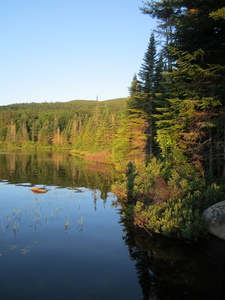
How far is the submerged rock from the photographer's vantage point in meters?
8.50

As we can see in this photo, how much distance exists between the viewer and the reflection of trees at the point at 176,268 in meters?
5.97

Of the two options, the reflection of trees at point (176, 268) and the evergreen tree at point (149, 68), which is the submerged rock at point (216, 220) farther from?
the evergreen tree at point (149, 68)

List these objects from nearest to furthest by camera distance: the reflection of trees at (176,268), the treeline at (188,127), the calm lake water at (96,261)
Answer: the reflection of trees at (176,268)
the calm lake water at (96,261)
the treeline at (188,127)

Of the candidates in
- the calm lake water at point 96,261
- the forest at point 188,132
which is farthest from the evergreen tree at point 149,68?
the calm lake water at point 96,261

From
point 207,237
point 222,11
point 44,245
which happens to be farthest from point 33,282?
point 222,11

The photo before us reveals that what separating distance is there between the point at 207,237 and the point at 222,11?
864 cm

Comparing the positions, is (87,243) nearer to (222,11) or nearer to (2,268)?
(2,268)

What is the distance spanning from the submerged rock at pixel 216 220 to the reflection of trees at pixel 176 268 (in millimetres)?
432

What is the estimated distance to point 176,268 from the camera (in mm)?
7098

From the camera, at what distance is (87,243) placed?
8.92 meters

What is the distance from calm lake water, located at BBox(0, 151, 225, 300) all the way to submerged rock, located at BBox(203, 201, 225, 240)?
0.33 m

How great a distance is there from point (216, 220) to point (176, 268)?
2.67 metres

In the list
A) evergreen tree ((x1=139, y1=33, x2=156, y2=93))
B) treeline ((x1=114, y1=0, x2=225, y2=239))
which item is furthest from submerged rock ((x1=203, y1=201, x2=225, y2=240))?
evergreen tree ((x1=139, y1=33, x2=156, y2=93))

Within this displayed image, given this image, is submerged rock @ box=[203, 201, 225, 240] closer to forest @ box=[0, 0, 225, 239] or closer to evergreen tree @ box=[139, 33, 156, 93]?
forest @ box=[0, 0, 225, 239]
